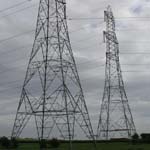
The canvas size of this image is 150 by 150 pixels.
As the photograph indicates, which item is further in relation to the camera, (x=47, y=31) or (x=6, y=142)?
(x=6, y=142)

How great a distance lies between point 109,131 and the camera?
63.5 m

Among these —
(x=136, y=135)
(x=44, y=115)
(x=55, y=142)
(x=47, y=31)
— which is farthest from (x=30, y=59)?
(x=136, y=135)

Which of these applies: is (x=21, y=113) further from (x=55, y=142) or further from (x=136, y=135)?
(x=136, y=135)

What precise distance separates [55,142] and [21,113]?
1107cm

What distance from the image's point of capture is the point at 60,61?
41031mm

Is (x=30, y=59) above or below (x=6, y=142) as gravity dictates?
above

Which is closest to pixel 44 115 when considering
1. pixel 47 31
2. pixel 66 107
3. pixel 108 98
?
pixel 66 107

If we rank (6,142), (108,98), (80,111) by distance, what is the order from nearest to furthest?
(80,111)
(6,142)
(108,98)

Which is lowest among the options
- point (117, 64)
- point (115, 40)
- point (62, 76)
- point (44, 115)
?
point (44, 115)

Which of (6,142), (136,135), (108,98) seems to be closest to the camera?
(6,142)

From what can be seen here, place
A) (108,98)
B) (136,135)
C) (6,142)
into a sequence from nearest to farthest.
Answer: (6,142), (108,98), (136,135)

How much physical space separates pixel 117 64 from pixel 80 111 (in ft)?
73.4

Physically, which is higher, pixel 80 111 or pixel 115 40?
pixel 115 40

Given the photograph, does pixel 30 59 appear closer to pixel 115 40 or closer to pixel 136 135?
pixel 115 40
